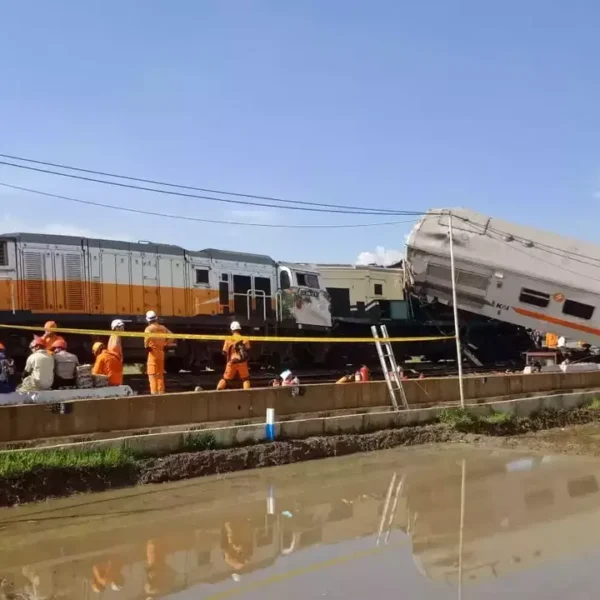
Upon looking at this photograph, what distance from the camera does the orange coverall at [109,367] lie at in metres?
10.2

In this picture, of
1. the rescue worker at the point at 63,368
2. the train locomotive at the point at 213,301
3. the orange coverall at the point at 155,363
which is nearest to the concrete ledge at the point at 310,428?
the rescue worker at the point at 63,368

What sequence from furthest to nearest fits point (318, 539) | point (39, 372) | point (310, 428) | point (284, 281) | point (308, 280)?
point (308, 280) → point (284, 281) → point (310, 428) → point (39, 372) → point (318, 539)

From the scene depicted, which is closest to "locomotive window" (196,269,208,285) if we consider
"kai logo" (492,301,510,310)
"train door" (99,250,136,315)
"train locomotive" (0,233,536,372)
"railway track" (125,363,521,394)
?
"train locomotive" (0,233,536,372)

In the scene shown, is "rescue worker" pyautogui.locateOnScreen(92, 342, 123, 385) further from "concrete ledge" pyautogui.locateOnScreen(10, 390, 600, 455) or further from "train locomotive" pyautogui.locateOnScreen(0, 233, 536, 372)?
"train locomotive" pyautogui.locateOnScreen(0, 233, 536, 372)

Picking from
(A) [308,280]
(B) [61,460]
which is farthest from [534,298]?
(B) [61,460]

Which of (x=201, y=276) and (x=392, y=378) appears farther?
(x=201, y=276)

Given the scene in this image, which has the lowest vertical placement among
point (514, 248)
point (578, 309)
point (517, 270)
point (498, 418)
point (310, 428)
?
point (498, 418)

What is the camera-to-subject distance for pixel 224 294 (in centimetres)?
1922

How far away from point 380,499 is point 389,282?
1725 centimetres

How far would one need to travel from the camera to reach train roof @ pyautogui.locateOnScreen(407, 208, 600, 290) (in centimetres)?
1945

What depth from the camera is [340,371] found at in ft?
64.8

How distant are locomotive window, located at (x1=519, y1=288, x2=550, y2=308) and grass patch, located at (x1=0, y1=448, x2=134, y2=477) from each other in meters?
14.6

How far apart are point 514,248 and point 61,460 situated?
15.4m

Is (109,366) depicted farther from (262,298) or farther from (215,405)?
(262,298)
